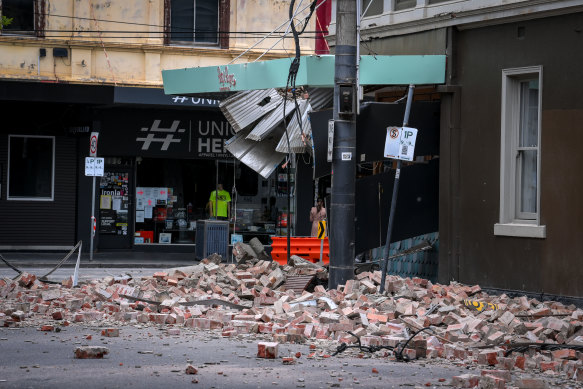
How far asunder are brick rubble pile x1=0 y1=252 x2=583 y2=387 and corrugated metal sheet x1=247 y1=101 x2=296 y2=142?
300 cm

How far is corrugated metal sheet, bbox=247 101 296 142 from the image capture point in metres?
17.9

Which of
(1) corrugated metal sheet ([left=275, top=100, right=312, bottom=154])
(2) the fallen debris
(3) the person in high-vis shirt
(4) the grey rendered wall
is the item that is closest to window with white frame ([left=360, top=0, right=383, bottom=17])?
(1) corrugated metal sheet ([left=275, top=100, right=312, bottom=154])

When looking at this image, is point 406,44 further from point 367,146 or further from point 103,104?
point 103,104

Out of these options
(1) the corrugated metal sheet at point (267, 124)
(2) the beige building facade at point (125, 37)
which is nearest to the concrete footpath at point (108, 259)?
(2) the beige building facade at point (125, 37)

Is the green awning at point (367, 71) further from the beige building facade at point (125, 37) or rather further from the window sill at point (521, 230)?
the beige building facade at point (125, 37)

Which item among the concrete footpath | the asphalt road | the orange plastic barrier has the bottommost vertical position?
the concrete footpath

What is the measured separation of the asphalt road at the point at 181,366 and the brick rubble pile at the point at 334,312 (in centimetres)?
45

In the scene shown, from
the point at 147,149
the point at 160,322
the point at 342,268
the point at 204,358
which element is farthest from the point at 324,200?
the point at 204,358

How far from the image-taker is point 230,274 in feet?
50.4

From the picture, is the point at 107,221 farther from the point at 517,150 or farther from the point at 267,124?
the point at 517,150

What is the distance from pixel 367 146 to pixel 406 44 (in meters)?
2.11

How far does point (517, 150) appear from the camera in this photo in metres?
14.5

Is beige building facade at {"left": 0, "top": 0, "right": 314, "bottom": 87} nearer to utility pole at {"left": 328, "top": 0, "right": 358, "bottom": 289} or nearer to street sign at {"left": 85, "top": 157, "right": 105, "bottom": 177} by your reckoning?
street sign at {"left": 85, "top": 157, "right": 105, "bottom": 177}

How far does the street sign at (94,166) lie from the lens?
25.8 metres
